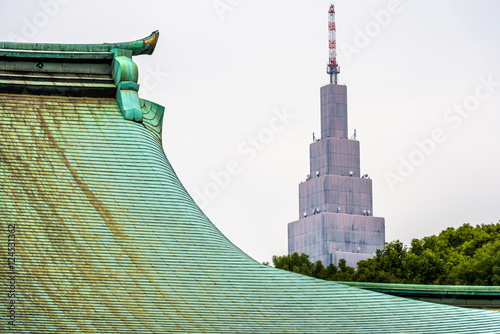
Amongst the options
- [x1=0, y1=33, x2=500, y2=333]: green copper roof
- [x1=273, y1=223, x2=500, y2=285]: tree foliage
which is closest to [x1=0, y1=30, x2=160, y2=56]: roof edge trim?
[x1=0, y1=33, x2=500, y2=333]: green copper roof

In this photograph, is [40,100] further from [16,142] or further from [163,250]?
[163,250]

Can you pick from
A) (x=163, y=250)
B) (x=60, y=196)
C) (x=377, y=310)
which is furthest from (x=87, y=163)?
(x=377, y=310)

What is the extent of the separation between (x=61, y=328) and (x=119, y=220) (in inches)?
131

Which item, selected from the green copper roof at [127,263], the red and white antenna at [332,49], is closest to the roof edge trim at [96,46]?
the green copper roof at [127,263]

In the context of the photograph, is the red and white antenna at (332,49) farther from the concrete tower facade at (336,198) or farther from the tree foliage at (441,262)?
the tree foliage at (441,262)

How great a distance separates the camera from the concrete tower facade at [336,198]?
181 m

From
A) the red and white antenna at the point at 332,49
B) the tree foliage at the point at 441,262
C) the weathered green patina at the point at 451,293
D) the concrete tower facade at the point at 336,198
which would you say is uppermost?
the red and white antenna at the point at 332,49

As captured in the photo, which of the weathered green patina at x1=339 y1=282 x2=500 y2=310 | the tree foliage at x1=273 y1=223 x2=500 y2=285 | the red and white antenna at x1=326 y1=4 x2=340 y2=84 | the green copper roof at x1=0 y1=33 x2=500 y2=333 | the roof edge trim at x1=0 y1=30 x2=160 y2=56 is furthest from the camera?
the red and white antenna at x1=326 y1=4 x2=340 y2=84

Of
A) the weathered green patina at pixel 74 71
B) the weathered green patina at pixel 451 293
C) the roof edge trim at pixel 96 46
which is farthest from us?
the weathered green patina at pixel 451 293

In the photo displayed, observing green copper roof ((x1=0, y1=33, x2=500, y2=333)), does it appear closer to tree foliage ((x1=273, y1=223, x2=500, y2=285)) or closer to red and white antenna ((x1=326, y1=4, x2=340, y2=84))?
tree foliage ((x1=273, y1=223, x2=500, y2=285))

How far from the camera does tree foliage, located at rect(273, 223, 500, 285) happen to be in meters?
63.9

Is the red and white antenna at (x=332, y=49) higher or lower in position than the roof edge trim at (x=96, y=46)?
higher

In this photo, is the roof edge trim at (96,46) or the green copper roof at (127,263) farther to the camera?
the roof edge trim at (96,46)

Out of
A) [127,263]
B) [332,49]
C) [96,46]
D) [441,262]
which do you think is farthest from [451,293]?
[332,49]
